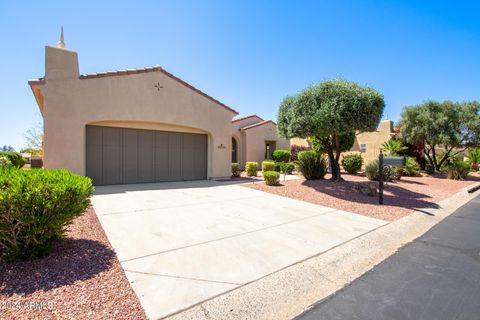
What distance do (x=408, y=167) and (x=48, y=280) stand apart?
19.9 meters

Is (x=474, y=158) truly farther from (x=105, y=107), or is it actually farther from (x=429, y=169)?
(x=105, y=107)

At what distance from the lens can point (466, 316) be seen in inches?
102

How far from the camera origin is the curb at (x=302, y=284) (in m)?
2.62

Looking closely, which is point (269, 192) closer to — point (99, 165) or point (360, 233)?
point (360, 233)

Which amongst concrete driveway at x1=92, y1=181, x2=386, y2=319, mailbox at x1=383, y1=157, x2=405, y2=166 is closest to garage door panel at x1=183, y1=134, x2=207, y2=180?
concrete driveway at x1=92, y1=181, x2=386, y2=319

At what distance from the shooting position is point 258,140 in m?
21.4

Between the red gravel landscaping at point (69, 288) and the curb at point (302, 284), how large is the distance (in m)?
0.75

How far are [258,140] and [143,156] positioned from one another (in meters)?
11.9

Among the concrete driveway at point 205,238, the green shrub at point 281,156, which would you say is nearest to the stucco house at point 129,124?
the concrete driveway at point 205,238

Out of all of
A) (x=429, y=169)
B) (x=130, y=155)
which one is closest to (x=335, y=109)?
(x=130, y=155)

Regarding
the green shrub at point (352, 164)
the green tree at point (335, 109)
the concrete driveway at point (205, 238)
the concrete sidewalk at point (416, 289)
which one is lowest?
the concrete sidewalk at point (416, 289)

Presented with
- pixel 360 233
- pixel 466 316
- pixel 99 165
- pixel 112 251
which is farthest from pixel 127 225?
pixel 99 165

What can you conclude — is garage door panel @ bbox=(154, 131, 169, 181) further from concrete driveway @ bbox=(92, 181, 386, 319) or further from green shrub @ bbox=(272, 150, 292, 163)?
green shrub @ bbox=(272, 150, 292, 163)

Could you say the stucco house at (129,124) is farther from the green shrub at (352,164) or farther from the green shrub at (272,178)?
the green shrub at (352,164)
